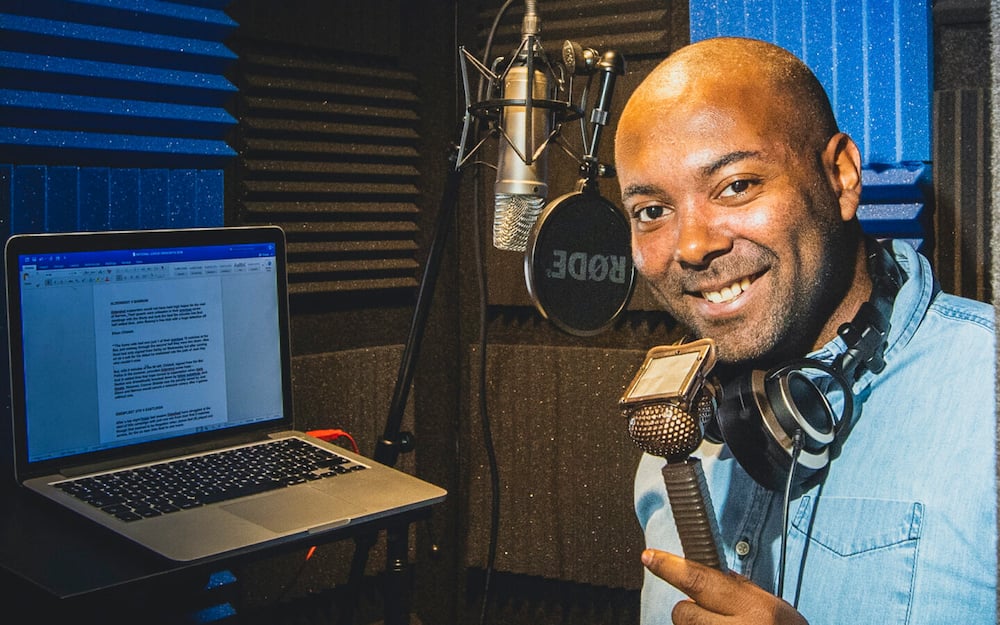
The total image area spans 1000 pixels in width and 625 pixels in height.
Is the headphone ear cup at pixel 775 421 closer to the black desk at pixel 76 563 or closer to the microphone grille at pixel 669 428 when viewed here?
the microphone grille at pixel 669 428

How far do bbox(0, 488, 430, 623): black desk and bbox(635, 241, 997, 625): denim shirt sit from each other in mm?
531

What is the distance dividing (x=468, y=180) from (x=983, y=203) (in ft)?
3.56

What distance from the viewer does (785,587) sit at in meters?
1.26

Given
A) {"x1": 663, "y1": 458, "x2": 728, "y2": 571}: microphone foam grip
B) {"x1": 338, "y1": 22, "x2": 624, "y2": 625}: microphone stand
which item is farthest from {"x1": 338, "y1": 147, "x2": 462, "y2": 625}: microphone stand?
{"x1": 663, "y1": 458, "x2": 728, "y2": 571}: microphone foam grip

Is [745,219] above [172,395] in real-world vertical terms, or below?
above

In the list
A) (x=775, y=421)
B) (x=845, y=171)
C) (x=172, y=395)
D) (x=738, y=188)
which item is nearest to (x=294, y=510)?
(x=172, y=395)

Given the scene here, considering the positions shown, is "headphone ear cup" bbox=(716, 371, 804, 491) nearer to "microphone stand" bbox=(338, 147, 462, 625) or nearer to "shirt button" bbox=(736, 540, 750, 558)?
"shirt button" bbox=(736, 540, 750, 558)

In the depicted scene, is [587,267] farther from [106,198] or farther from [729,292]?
[106,198]

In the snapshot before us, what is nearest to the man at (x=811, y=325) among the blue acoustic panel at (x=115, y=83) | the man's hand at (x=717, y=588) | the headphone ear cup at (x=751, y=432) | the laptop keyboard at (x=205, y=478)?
the headphone ear cup at (x=751, y=432)

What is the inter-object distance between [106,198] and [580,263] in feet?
2.80

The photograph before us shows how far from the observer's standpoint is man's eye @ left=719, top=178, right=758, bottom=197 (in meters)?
1.31

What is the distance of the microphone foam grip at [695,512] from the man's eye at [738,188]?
20.5 inches

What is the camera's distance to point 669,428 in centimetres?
90

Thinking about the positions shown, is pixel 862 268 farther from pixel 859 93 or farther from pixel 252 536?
pixel 252 536
